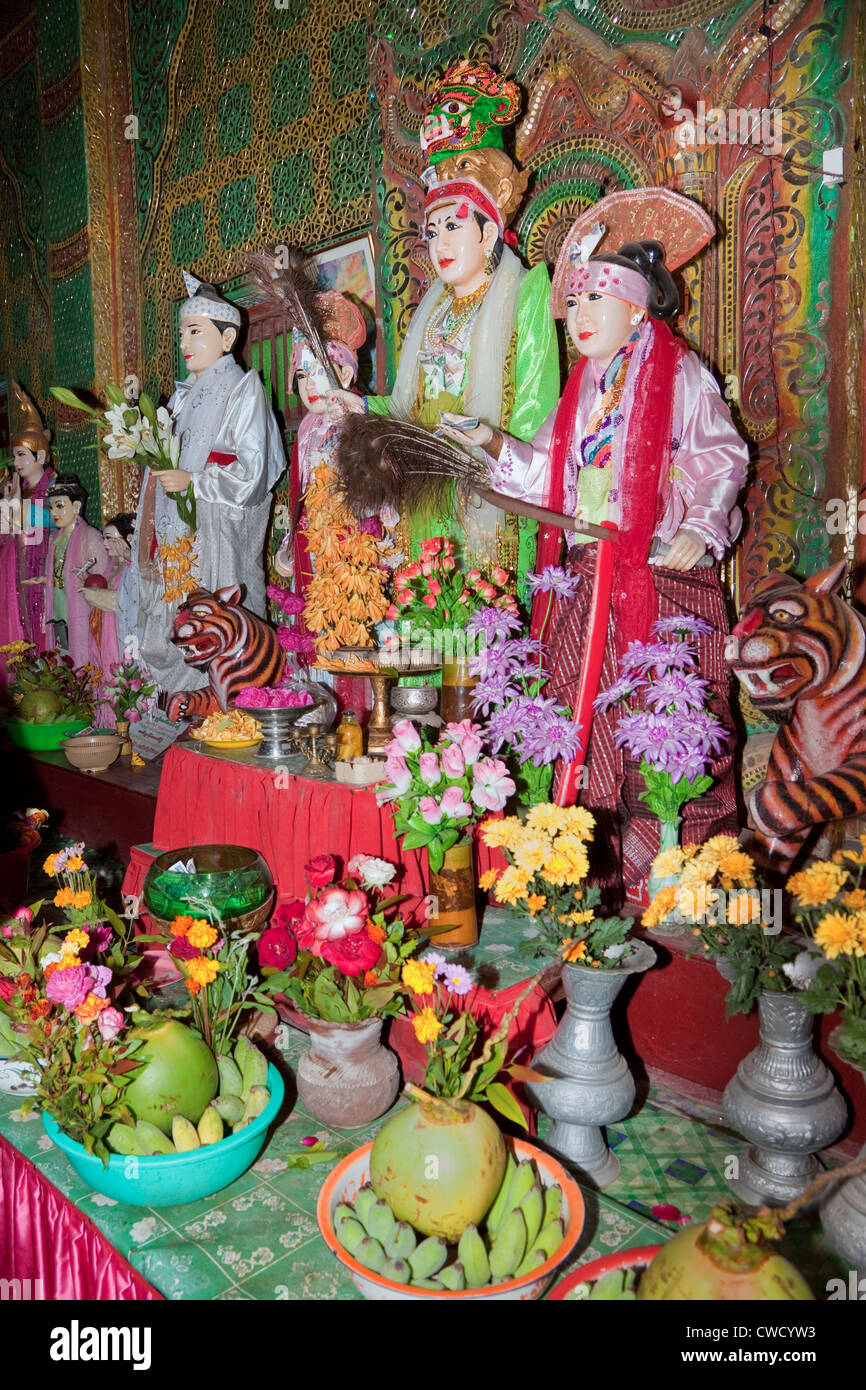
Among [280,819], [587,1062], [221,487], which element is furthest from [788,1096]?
[221,487]

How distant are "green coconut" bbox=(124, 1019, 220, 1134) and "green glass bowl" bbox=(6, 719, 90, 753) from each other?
390 cm

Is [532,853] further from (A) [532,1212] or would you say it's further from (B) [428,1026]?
(A) [532,1212]

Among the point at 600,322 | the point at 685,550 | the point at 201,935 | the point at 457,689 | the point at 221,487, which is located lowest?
the point at 201,935

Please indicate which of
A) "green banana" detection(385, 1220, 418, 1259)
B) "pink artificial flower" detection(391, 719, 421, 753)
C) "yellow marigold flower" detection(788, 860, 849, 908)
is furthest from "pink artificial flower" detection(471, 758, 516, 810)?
"green banana" detection(385, 1220, 418, 1259)

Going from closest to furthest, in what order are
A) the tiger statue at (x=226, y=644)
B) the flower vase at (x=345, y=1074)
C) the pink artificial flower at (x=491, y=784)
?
the flower vase at (x=345, y=1074) → the pink artificial flower at (x=491, y=784) → the tiger statue at (x=226, y=644)

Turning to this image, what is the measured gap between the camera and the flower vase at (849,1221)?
4.94ft

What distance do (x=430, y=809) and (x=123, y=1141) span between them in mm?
954

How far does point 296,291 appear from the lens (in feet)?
12.3

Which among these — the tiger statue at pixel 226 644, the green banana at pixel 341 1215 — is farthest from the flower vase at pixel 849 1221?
the tiger statue at pixel 226 644

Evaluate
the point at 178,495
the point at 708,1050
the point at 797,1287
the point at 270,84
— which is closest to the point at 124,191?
the point at 270,84

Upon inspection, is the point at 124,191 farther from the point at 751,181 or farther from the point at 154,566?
the point at 751,181

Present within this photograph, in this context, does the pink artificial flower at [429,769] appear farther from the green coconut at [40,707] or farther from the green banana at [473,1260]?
the green coconut at [40,707]

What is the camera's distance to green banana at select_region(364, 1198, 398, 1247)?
1542 millimetres

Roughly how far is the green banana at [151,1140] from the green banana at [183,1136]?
1 centimetres
